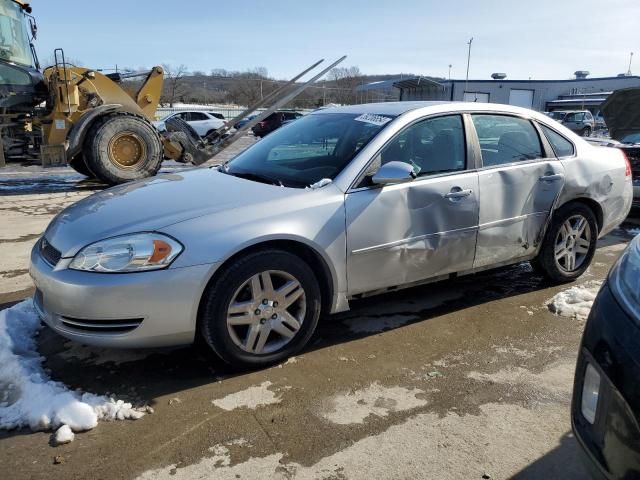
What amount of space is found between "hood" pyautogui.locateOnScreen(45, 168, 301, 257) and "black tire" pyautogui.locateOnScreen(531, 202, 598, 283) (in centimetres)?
239

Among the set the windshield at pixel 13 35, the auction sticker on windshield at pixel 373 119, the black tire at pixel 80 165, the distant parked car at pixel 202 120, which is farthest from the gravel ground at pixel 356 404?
the distant parked car at pixel 202 120

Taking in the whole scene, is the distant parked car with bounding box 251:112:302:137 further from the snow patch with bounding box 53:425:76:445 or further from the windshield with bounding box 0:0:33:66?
the snow patch with bounding box 53:425:76:445

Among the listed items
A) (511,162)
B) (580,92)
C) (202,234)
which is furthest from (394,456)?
(580,92)

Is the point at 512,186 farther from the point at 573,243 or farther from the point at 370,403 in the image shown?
the point at 370,403

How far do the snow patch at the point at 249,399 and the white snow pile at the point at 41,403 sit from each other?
43cm

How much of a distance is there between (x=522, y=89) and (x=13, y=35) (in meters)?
48.3

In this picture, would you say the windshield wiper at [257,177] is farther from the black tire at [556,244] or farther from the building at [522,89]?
the building at [522,89]

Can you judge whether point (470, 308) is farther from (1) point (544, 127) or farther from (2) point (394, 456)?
(2) point (394, 456)

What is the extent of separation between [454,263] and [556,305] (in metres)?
1.02

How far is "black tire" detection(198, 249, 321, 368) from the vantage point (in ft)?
9.51

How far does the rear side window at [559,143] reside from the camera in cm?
439

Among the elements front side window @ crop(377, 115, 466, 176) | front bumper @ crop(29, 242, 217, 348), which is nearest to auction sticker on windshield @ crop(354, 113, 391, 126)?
front side window @ crop(377, 115, 466, 176)

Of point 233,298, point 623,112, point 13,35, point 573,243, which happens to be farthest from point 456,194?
point 623,112

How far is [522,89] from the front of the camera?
49.8 meters
